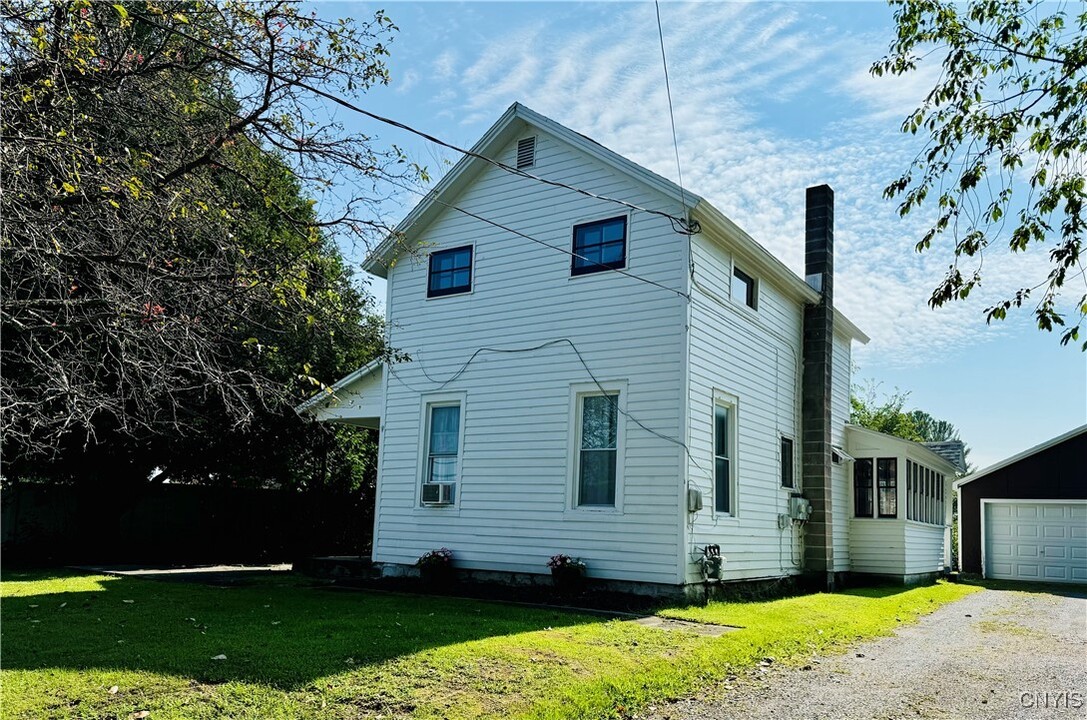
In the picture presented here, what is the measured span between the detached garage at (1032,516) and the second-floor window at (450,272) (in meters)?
16.7

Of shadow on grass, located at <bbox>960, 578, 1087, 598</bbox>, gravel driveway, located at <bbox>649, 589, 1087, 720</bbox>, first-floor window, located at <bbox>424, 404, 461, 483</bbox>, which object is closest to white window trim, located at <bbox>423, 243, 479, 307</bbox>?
first-floor window, located at <bbox>424, 404, 461, 483</bbox>

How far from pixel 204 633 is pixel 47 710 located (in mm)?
2831

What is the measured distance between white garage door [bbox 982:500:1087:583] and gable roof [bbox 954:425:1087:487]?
32.2 inches

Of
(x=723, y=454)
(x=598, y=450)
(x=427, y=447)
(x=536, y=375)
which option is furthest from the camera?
(x=427, y=447)

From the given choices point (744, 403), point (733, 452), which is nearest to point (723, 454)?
point (733, 452)

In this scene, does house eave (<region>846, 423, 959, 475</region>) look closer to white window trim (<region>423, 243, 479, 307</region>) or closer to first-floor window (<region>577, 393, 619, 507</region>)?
first-floor window (<region>577, 393, 619, 507</region>)

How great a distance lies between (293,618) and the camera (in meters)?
9.59

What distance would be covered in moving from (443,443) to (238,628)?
596 centimetres

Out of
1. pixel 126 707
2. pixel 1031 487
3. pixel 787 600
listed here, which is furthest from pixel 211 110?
pixel 1031 487

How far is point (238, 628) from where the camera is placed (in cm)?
878

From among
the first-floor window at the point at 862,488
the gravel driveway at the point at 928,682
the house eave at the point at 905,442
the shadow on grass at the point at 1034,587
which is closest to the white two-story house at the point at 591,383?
the first-floor window at the point at 862,488

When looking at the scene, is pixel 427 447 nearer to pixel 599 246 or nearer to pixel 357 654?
pixel 599 246

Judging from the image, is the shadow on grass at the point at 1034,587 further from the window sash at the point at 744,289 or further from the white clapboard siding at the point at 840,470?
the window sash at the point at 744,289

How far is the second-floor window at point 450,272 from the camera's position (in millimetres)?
14617
